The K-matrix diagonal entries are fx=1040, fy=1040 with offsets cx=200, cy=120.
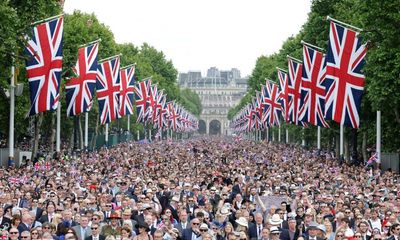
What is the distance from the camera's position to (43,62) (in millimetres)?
36906

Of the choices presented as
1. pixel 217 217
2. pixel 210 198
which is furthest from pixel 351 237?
pixel 210 198

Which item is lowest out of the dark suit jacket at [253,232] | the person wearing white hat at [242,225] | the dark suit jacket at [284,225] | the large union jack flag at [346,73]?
the dark suit jacket at [253,232]

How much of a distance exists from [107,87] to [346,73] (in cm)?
1978

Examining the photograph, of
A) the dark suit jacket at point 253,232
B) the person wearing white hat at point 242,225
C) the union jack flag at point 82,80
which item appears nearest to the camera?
the person wearing white hat at point 242,225

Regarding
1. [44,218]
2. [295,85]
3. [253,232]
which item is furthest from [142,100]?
[253,232]

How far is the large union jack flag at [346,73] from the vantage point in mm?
35938

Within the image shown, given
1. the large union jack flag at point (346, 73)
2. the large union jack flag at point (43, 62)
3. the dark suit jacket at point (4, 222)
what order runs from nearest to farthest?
the dark suit jacket at point (4, 222), the large union jack flag at point (346, 73), the large union jack flag at point (43, 62)

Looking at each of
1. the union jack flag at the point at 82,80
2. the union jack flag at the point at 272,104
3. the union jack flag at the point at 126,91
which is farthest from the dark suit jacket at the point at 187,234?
the union jack flag at the point at 272,104

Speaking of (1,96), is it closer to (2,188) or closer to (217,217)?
(2,188)

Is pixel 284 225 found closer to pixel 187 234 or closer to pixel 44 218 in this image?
pixel 187 234

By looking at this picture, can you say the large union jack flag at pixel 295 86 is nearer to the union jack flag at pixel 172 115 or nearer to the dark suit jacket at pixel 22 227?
the dark suit jacket at pixel 22 227

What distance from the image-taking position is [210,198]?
24.4m

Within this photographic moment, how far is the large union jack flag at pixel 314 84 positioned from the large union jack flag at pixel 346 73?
6.08 meters

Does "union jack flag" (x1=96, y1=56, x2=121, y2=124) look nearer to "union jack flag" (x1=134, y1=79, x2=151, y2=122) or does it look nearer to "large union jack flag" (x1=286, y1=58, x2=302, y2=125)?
"large union jack flag" (x1=286, y1=58, x2=302, y2=125)
